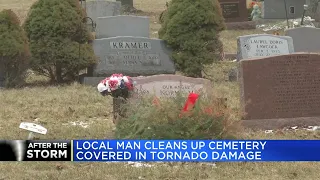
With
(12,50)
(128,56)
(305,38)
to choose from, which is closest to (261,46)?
(305,38)

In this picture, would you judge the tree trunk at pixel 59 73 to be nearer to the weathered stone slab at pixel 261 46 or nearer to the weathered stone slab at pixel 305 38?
the weathered stone slab at pixel 261 46

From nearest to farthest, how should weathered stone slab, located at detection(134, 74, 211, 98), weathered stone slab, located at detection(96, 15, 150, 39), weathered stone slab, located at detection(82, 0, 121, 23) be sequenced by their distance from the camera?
weathered stone slab, located at detection(134, 74, 211, 98) < weathered stone slab, located at detection(96, 15, 150, 39) < weathered stone slab, located at detection(82, 0, 121, 23)

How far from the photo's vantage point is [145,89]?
28.2 feet

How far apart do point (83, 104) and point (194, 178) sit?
4466mm

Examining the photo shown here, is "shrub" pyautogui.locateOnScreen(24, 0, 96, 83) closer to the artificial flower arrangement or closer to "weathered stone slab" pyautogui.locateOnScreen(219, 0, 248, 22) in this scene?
the artificial flower arrangement

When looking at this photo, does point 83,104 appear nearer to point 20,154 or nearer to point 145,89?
point 145,89

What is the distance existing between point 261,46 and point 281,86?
4151 mm

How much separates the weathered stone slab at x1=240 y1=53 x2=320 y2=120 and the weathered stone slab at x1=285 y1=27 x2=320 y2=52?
5806mm

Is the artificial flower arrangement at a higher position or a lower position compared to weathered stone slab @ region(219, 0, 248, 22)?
higher

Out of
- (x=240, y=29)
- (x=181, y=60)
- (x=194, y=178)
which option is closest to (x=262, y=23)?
(x=240, y=29)

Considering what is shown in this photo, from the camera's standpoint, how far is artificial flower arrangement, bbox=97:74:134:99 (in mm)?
8320

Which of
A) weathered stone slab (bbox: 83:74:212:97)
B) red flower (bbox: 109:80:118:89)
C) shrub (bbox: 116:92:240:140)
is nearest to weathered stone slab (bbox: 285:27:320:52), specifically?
weathered stone slab (bbox: 83:74:212:97)

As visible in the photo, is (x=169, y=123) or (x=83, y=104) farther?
(x=83, y=104)

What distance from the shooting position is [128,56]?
13.0 m
